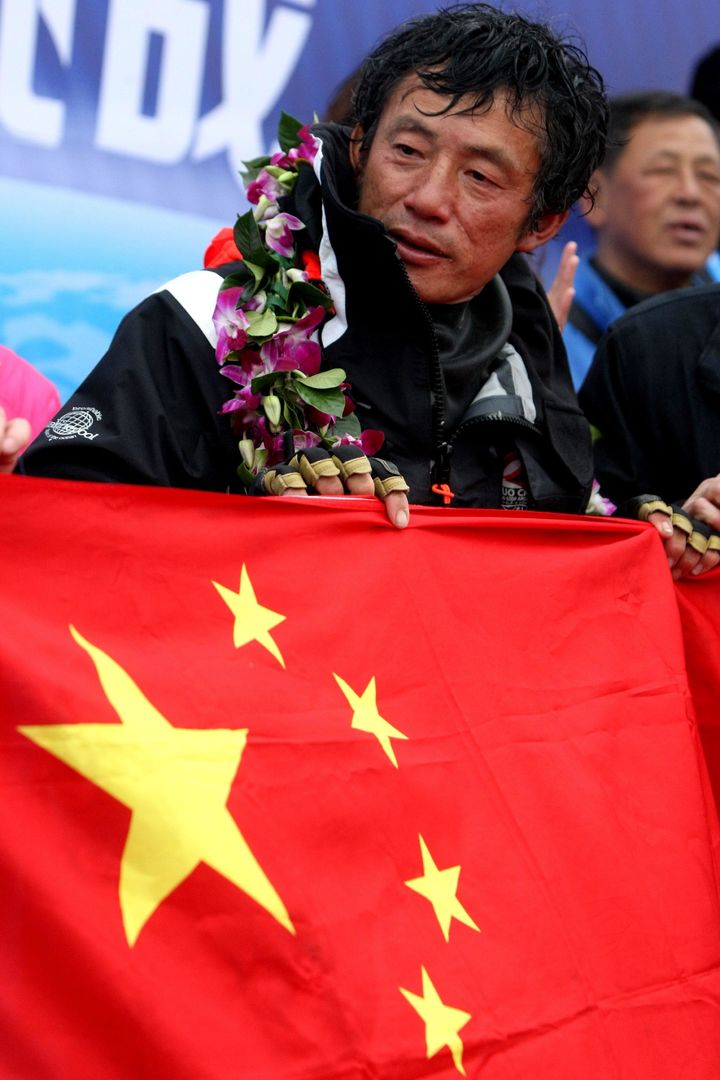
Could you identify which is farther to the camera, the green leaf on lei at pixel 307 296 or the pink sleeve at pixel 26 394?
the pink sleeve at pixel 26 394

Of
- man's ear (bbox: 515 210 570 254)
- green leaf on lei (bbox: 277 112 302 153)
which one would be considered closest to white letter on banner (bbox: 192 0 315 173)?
green leaf on lei (bbox: 277 112 302 153)

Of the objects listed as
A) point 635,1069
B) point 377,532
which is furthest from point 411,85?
point 635,1069

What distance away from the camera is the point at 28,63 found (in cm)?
333

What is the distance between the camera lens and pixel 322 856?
177 centimetres

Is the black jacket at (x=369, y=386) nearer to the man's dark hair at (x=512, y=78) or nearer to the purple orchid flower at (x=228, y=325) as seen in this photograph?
the purple orchid flower at (x=228, y=325)

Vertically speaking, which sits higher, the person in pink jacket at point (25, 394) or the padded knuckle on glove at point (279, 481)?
the padded knuckle on glove at point (279, 481)

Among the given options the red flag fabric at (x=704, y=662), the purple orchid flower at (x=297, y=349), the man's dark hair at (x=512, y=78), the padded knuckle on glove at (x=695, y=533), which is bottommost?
the red flag fabric at (x=704, y=662)

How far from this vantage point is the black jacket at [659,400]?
2779 mm

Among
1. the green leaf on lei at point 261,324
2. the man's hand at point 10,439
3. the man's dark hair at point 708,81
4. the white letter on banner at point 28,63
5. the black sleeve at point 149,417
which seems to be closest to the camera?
the man's hand at point 10,439

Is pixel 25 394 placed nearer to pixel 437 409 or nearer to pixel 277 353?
pixel 277 353

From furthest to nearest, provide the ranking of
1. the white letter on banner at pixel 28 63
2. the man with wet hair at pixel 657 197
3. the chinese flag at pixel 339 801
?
the man with wet hair at pixel 657 197
the white letter on banner at pixel 28 63
the chinese flag at pixel 339 801

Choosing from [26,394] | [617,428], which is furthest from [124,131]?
[617,428]

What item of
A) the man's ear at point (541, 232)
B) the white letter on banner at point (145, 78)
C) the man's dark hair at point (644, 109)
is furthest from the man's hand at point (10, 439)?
the man's dark hair at point (644, 109)

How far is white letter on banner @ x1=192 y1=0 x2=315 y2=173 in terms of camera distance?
145 inches
